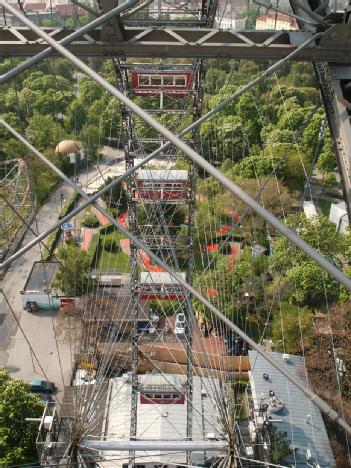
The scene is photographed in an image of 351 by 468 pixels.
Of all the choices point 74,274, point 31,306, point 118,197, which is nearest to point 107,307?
point 74,274

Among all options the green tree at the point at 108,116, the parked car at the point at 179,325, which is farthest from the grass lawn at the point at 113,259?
the green tree at the point at 108,116

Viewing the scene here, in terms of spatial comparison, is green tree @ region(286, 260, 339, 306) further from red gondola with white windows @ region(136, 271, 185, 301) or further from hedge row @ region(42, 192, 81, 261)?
hedge row @ region(42, 192, 81, 261)

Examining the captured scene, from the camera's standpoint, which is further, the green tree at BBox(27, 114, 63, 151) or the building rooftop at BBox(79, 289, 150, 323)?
the green tree at BBox(27, 114, 63, 151)

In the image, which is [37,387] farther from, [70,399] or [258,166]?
[258,166]

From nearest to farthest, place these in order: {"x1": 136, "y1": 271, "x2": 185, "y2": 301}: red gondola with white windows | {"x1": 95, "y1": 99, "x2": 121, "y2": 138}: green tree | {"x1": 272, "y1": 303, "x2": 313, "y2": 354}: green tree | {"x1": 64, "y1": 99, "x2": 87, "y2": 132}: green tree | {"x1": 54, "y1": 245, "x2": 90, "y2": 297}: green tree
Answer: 1. {"x1": 136, "y1": 271, "x2": 185, "y2": 301}: red gondola with white windows
2. {"x1": 272, "y1": 303, "x2": 313, "y2": 354}: green tree
3. {"x1": 54, "y1": 245, "x2": 90, "y2": 297}: green tree
4. {"x1": 64, "y1": 99, "x2": 87, "y2": 132}: green tree
5. {"x1": 95, "y1": 99, "x2": 121, "y2": 138}: green tree

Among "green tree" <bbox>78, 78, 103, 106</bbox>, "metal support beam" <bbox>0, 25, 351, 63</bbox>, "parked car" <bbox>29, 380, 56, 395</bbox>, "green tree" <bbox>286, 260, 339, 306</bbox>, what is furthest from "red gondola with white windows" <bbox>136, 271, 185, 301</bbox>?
"green tree" <bbox>78, 78, 103, 106</bbox>

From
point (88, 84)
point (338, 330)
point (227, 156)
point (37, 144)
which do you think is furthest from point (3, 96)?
point (338, 330)

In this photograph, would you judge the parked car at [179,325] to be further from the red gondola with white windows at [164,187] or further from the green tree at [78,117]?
the green tree at [78,117]
